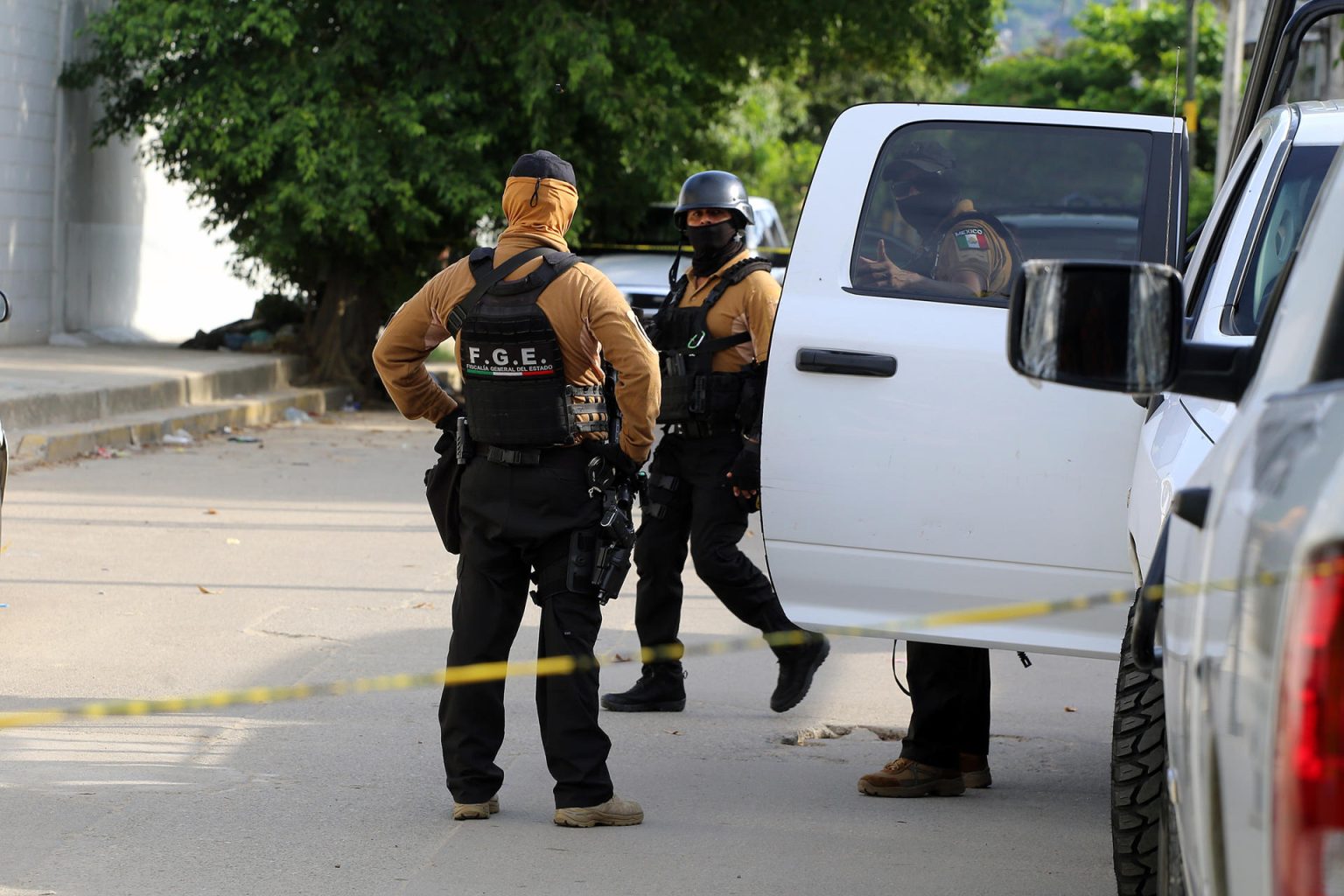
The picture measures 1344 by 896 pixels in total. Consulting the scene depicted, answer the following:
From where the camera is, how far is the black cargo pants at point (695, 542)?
6164 millimetres

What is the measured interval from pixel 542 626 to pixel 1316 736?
3372 mm

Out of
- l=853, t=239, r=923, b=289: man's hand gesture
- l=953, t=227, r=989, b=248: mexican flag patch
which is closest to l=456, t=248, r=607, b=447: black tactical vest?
l=853, t=239, r=923, b=289: man's hand gesture

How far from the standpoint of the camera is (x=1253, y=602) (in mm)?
1878

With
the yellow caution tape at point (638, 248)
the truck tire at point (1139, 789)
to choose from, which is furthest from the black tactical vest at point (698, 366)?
the yellow caution tape at point (638, 248)

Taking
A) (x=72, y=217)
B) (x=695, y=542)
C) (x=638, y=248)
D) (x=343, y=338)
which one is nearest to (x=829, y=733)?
(x=695, y=542)

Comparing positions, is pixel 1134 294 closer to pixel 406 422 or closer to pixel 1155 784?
pixel 1155 784

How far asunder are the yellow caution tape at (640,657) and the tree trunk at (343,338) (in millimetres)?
11593

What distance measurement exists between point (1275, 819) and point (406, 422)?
50.2ft

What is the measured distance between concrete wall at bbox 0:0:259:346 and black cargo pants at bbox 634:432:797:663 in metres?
Answer: 12.7

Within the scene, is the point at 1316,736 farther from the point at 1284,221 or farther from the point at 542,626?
the point at 542,626

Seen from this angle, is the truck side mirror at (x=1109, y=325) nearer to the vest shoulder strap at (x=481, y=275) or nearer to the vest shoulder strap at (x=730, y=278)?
the vest shoulder strap at (x=481, y=275)

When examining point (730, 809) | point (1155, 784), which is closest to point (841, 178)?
point (730, 809)

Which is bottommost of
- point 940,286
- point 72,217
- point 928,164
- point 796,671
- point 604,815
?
point 604,815

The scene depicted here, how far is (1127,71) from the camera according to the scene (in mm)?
38688
